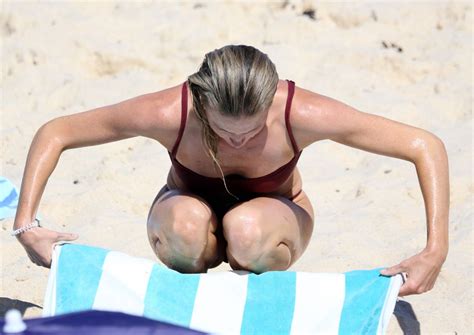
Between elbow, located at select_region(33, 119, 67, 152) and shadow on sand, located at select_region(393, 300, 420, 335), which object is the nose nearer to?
elbow, located at select_region(33, 119, 67, 152)

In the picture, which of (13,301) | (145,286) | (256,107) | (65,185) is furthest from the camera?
(65,185)

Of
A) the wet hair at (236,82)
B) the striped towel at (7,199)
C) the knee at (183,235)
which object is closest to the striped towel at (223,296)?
the knee at (183,235)

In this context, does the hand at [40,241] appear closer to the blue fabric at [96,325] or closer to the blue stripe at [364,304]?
the blue fabric at [96,325]

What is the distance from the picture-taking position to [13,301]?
292 centimetres

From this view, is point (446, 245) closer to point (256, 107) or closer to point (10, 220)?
point (256, 107)

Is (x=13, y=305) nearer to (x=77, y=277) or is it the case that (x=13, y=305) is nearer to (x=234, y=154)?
(x=77, y=277)

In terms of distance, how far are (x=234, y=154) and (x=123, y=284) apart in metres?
0.53

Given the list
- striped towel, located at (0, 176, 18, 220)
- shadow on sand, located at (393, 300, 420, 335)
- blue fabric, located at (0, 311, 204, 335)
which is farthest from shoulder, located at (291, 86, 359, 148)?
striped towel, located at (0, 176, 18, 220)

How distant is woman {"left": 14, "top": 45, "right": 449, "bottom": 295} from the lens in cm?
246

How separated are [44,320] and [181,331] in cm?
31

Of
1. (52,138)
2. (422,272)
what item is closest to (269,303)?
(422,272)

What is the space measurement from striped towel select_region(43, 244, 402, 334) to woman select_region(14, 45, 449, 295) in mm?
84

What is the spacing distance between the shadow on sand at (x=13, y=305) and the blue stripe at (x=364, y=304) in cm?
105

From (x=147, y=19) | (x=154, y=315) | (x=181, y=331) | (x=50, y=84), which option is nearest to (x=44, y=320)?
(x=181, y=331)
